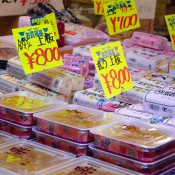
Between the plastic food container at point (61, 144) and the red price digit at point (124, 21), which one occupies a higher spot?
the red price digit at point (124, 21)

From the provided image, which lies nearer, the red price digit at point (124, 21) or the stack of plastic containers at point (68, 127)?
the stack of plastic containers at point (68, 127)

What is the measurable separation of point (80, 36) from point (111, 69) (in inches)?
51.7

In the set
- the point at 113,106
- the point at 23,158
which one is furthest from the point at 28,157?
the point at 113,106

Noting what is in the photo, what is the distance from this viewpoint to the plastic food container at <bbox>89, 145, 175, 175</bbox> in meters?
1.57

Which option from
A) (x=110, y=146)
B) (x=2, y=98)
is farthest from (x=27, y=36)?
(x=110, y=146)

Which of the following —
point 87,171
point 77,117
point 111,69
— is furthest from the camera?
point 111,69

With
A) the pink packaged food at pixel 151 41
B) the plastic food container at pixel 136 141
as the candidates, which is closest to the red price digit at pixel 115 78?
the plastic food container at pixel 136 141

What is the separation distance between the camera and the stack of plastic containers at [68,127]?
173 cm

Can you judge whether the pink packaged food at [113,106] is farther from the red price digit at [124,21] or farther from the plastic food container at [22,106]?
the red price digit at [124,21]

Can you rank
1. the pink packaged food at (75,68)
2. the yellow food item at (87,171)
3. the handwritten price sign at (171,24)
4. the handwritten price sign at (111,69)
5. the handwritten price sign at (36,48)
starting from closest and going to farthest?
the yellow food item at (87,171) → the handwritten price sign at (111,69) → the handwritten price sign at (36,48) → the pink packaged food at (75,68) → the handwritten price sign at (171,24)

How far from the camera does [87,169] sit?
1591mm

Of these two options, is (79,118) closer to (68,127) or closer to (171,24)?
(68,127)

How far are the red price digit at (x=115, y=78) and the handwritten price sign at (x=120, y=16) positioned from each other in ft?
3.28

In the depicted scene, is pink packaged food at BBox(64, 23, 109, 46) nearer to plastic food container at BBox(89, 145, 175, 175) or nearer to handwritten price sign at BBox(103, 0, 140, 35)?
handwritten price sign at BBox(103, 0, 140, 35)
